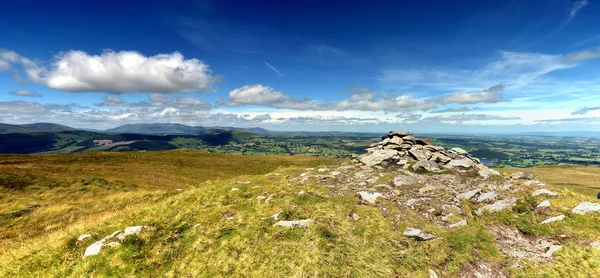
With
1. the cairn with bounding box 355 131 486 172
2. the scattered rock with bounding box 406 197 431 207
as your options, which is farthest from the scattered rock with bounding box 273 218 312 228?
the cairn with bounding box 355 131 486 172

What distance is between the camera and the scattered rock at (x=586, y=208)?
13.9 m

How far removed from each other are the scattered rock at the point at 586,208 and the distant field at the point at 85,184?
3018 cm

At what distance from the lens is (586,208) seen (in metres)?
14.1

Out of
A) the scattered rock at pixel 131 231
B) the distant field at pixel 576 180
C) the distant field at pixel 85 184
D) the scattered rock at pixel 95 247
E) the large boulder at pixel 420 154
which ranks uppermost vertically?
the large boulder at pixel 420 154

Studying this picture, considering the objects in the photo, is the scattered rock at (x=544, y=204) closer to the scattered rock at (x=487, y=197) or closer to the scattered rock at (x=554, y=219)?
the scattered rock at (x=554, y=219)

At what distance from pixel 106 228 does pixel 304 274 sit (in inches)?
466

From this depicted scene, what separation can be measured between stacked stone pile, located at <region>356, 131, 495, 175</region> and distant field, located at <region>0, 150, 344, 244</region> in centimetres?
2326

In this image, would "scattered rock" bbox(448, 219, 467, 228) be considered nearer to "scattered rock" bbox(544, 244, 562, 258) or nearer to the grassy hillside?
the grassy hillside

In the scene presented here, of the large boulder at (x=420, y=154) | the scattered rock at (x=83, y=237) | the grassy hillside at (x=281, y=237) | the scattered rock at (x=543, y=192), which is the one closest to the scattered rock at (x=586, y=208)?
the grassy hillside at (x=281, y=237)

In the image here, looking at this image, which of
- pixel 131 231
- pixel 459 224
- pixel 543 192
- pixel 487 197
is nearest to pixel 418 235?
pixel 459 224

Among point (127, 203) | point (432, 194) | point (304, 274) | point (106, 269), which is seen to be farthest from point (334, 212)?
point (127, 203)

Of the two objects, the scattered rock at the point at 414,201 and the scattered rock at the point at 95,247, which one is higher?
the scattered rock at the point at 414,201

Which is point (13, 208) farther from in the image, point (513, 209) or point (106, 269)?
point (513, 209)

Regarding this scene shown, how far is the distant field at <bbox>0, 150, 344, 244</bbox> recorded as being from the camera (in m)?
17.8
